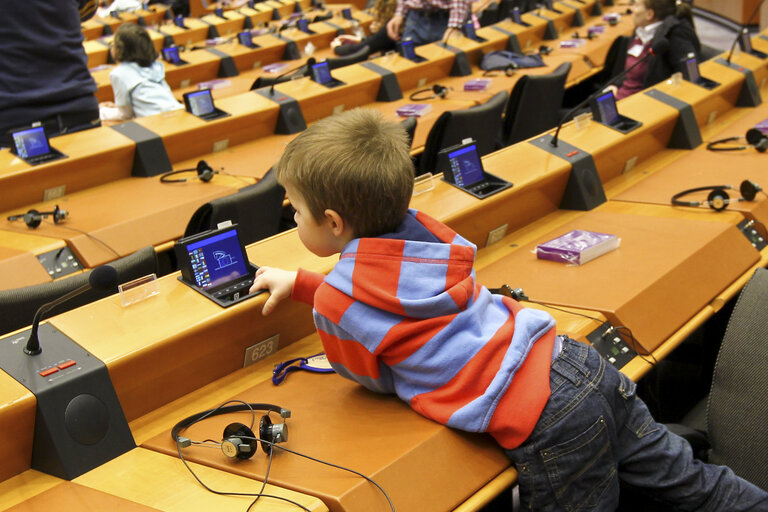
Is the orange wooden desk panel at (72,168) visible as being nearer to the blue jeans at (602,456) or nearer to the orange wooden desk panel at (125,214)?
the orange wooden desk panel at (125,214)

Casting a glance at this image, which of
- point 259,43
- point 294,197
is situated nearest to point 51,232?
point 294,197

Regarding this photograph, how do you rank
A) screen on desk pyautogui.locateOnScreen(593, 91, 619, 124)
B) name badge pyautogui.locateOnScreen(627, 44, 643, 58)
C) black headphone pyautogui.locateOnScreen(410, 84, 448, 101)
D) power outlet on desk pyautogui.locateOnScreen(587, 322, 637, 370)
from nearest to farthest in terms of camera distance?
power outlet on desk pyautogui.locateOnScreen(587, 322, 637, 370)
screen on desk pyautogui.locateOnScreen(593, 91, 619, 124)
name badge pyautogui.locateOnScreen(627, 44, 643, 58)
black headphone pyautogui.locateOnScreen(410, 84, 448, 101)

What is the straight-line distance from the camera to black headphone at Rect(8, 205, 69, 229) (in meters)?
2.71

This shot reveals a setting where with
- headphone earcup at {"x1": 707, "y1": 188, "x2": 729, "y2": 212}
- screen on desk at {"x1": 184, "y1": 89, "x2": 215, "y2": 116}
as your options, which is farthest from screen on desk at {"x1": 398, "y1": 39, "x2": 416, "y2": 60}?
headphone earcup at {"x1": 707, "y1": 188, "x2": 729, "y2": 212}

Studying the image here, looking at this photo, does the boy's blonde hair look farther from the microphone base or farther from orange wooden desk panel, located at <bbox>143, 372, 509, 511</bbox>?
the microphone base

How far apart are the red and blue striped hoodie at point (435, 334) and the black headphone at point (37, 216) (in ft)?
5.43

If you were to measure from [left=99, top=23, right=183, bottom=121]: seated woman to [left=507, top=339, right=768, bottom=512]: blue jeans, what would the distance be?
11.2ft

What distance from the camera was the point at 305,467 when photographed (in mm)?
1331

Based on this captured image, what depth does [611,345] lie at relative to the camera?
1854mm

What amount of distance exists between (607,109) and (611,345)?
5.09 ft

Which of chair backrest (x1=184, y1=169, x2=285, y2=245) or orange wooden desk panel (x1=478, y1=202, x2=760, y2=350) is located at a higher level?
chair backrest (x1=184, y1=169, x2=285, y2=245)

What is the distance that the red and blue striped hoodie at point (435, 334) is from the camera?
139 cm

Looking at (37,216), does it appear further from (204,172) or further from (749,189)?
(749,189)

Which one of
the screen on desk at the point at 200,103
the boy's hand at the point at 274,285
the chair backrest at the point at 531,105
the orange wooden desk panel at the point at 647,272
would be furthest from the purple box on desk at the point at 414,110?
the boy's hand at the point at 274,285
